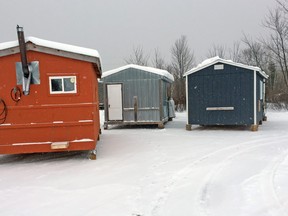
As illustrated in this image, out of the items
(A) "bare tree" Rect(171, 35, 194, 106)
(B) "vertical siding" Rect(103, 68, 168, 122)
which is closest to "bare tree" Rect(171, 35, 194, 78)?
(A) "bare tree" Rect(171, 35, 194, 106)

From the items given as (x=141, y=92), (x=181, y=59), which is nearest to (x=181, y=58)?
(x=181, y=59)

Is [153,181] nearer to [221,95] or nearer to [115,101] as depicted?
[221,95]

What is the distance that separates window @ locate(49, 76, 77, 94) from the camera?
7039 mm

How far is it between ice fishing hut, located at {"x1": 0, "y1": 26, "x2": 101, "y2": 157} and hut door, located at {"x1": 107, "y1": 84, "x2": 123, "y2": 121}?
20.6 feet

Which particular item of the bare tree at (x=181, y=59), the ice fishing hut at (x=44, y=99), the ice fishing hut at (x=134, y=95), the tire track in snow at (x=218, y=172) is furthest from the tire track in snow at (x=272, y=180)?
the bare tree at (x=181, y=59)

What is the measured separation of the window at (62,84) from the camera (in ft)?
23.1

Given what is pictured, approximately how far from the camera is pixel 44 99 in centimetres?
702

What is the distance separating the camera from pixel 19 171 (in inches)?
245

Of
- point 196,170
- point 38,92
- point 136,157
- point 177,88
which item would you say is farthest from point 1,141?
point 177,88

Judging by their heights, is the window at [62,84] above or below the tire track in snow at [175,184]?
above

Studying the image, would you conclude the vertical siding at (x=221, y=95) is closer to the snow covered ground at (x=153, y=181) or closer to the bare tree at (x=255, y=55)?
the snow covered ground at (x=153, y=181)

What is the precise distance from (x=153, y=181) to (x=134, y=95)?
8400mm

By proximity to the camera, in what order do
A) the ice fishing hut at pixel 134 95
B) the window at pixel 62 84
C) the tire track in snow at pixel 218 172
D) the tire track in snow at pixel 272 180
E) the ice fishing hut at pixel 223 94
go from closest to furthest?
the tire track in snow at pixel 272 180 < the tire track in snow at pixel 218 172 < the window at pixel 62 84 < the ice fishing hut at pixel 223 94 < the ice fishing hut at pixel 134 95

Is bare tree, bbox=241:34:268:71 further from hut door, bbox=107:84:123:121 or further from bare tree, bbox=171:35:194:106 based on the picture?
hut door, bbox=107:84:123:121
